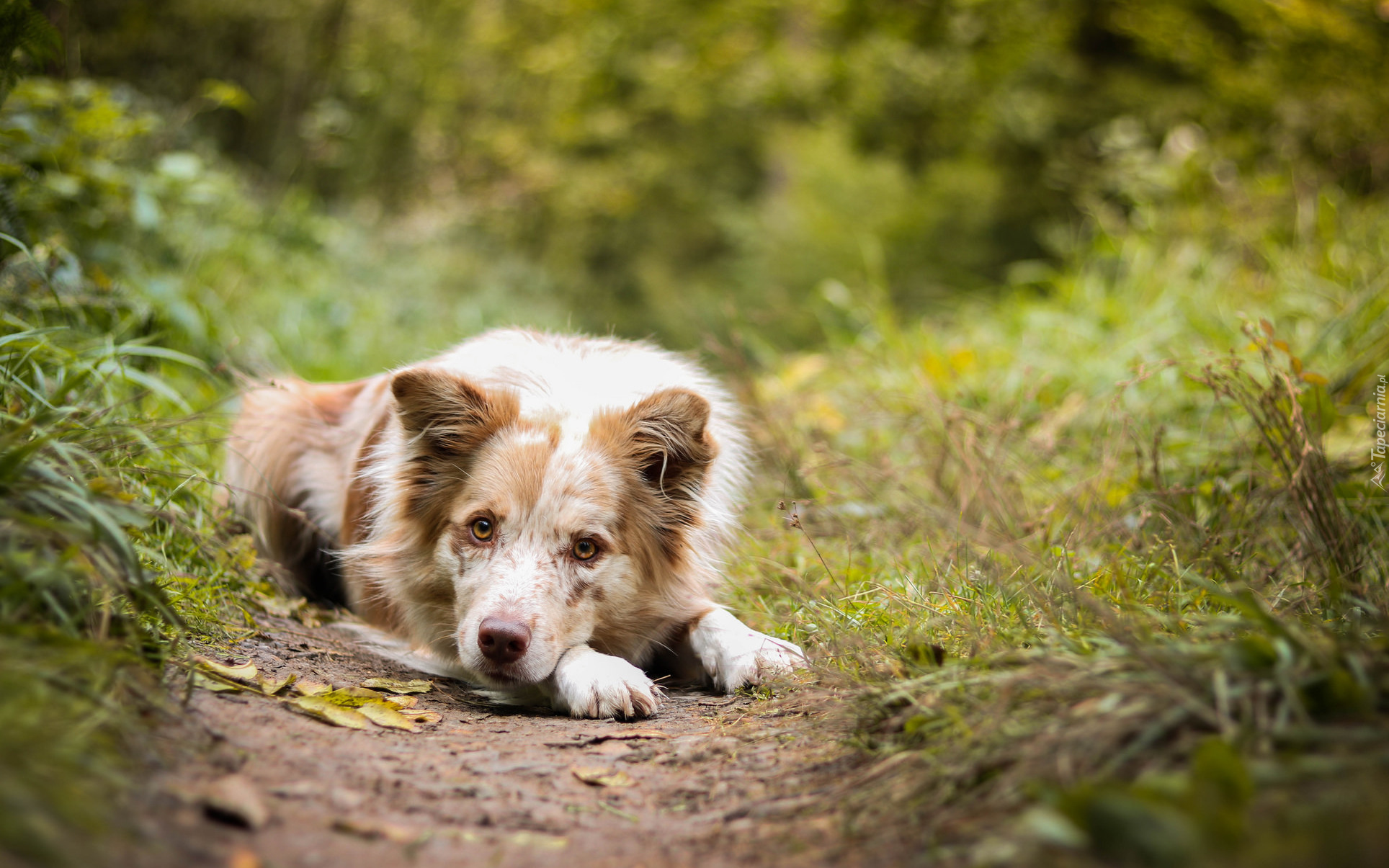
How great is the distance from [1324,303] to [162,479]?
6.70 metres

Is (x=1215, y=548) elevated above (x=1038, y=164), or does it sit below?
below

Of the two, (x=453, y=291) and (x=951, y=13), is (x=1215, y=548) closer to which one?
(x=951, y=13)

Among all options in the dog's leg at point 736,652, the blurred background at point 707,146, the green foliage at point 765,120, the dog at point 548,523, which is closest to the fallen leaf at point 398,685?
the dog at point 548,523

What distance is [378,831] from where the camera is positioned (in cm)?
179

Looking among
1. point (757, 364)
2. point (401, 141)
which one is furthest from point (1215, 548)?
point (401, 141)

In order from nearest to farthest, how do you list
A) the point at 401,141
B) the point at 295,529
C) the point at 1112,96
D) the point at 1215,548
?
the point at 1215,548, the point at 295,529, the point at 1112,96, the point at 401,141

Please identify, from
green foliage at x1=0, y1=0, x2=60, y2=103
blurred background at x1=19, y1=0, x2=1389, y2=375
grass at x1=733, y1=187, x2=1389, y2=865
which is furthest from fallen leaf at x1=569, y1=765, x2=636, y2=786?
green foliage at x1=0, y1=0, x2=60, y2=103

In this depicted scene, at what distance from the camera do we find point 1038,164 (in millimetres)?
10984

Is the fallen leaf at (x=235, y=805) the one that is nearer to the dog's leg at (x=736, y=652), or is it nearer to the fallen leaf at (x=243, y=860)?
the fallen leaf at (x=243, y=860)

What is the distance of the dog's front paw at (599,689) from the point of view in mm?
2844

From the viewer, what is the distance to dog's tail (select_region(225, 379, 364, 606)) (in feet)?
14.0

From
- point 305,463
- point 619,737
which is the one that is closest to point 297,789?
point 619,737

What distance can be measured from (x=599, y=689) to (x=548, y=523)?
2.04 feet

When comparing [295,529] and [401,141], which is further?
[401,141]
